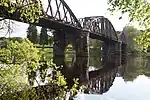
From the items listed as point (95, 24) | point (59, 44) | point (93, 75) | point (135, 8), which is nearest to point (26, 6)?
point (135, 8)

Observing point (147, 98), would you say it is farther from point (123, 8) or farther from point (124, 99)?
point (123, 8)

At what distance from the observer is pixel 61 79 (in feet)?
29.3

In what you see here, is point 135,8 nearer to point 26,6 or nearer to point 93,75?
point 26,6

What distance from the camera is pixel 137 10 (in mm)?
8812

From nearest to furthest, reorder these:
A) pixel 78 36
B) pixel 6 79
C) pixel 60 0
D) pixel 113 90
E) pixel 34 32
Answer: pixel 6 79, pixel 113 90, pixel 60 0, pixel 78 36, pixel 34 32

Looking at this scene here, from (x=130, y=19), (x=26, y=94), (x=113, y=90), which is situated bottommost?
(x=113, y=90)

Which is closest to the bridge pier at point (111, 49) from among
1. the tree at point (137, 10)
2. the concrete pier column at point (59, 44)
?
the concrete pier column at point (59, 44)

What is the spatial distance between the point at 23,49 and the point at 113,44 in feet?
413

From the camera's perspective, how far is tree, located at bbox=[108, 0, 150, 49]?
855cm

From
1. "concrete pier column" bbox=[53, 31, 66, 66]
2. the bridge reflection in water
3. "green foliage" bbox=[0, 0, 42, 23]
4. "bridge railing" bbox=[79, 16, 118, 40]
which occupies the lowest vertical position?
the bridge reflection in water

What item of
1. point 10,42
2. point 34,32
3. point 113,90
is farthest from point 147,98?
point 34,32

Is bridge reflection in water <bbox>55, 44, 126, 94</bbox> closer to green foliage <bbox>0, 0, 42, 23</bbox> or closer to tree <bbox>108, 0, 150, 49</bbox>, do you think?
tree <bbox>108, 0, 150, 49</bbox>

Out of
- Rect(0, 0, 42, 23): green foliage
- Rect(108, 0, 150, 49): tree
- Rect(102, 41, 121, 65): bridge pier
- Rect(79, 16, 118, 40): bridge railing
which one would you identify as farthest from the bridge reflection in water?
Rect(102, 41, 121, 65): bridge pier

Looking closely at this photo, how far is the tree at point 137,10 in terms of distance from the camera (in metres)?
8.55
